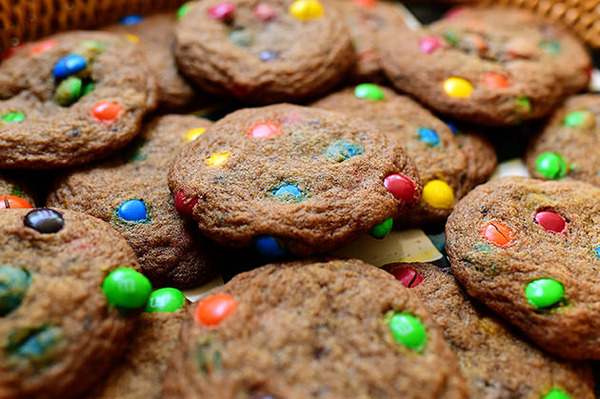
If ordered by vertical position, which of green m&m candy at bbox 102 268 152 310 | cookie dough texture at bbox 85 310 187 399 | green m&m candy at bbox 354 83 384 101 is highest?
green m&m candy at bbox 354 83 384 101

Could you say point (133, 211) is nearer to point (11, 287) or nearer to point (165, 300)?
point (165, 300)

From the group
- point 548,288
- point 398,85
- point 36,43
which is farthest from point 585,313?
point 36,43

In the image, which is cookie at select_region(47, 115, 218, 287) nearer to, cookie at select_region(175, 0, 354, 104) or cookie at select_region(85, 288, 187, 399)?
cookie at select_region(85, 288, 187, 399)

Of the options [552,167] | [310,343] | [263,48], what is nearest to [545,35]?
[552,167]

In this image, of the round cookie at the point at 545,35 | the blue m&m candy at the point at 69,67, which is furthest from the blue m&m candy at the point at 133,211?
the round cookie at the point at 545,35

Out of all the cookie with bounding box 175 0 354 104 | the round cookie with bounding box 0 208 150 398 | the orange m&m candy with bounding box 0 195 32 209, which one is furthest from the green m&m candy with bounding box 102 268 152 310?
the cookie with bounding box 175 0 354 104

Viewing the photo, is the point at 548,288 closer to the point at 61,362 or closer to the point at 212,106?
the point at 61,362

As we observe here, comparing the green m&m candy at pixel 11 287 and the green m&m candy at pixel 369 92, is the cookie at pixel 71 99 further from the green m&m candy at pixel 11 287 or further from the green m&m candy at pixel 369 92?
the green m&m candy at pixel 369 92
